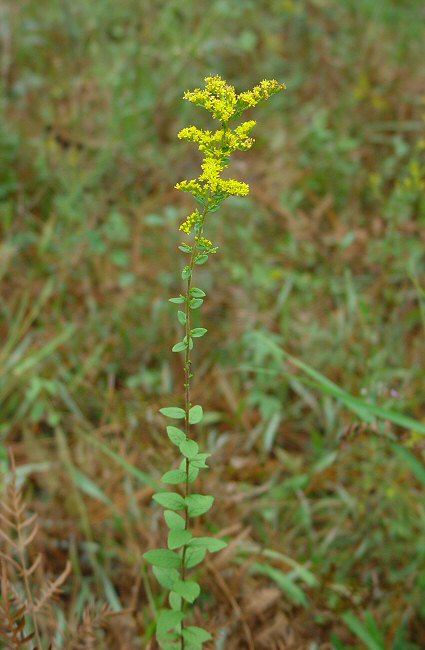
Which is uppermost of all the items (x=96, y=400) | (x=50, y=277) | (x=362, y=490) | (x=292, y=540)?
(x=50, y=277)

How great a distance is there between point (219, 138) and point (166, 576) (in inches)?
31.1

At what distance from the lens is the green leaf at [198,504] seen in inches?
44.4

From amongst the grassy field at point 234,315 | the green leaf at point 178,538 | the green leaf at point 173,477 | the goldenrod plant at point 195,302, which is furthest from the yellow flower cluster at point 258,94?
the grassy field at point 234,315

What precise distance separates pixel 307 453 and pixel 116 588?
0.83 m

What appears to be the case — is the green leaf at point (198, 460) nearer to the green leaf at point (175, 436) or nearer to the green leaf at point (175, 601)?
the green leaf at point (175, 436)

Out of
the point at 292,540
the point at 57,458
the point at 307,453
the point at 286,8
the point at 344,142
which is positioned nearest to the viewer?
the point at 292,540

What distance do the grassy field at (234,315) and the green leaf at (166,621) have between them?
0.69ft

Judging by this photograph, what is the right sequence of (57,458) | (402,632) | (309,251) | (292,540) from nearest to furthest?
(402,632)
(292,540)
(57,458)
(309,251)

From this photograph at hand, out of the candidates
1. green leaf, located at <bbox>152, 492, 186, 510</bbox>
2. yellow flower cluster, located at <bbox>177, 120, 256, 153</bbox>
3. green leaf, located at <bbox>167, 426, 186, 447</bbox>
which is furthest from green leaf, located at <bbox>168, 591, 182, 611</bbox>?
yellow flower cluster, located at <bbox>177, 120, 256, 153</bbox>

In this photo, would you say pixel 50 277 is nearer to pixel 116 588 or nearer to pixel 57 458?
pixel 57 458

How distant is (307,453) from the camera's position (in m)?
2.36

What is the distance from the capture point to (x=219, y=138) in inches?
39.3

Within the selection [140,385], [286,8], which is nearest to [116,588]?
[140,385]

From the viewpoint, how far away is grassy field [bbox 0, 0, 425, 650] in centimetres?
181
